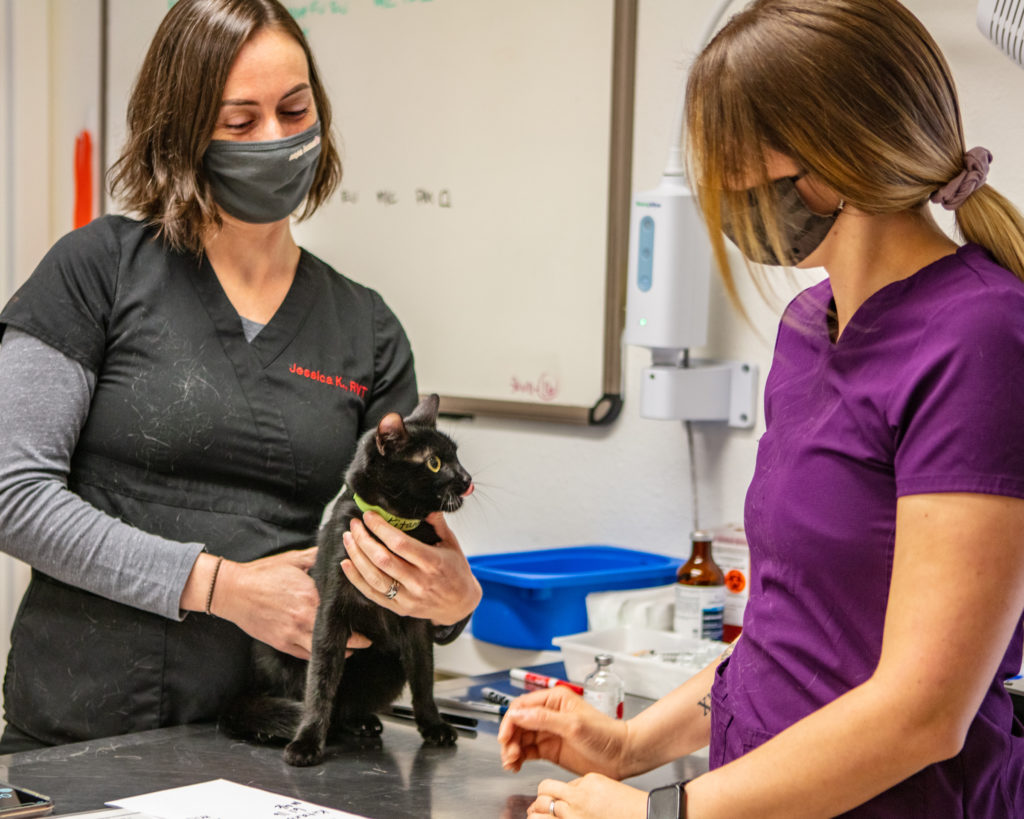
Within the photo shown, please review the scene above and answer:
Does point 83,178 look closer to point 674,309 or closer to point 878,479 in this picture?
point 674,309

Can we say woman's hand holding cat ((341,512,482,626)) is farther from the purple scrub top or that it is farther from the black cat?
the purple scrub top

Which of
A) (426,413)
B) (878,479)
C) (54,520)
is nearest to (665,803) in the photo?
(878,479)

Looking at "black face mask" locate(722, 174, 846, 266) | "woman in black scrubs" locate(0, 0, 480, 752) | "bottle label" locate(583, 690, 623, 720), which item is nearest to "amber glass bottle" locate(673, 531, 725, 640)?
"bottle label" locate(583, 690, 623, 720)

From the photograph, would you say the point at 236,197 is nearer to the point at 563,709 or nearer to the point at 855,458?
the point at 563,709

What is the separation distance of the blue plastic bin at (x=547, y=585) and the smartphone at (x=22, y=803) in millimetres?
1063

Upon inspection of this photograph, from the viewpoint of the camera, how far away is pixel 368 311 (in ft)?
5.39

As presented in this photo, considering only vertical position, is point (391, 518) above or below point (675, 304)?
below

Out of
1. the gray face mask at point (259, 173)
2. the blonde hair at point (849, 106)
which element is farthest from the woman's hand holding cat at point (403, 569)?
the blonde hair at point (849, 106)

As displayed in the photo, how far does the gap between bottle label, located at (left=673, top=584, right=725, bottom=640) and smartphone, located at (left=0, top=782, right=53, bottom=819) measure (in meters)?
1.13

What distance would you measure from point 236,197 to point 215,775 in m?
0.74

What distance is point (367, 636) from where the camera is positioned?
1396 mm

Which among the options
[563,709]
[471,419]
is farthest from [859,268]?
[471,419]

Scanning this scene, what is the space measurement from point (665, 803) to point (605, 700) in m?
0.70

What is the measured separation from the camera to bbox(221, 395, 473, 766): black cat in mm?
1312
